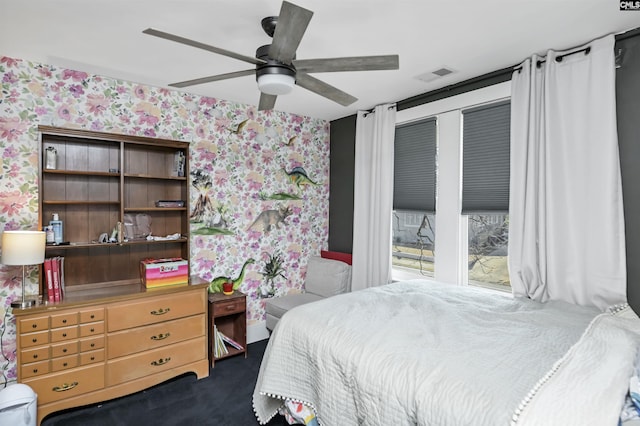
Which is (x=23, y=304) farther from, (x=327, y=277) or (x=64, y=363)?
(x=327, y=277)

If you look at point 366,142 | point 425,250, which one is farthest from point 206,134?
point 425,250

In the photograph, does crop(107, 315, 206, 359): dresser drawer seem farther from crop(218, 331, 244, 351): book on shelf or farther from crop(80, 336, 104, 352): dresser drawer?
crop(218, 331, 244, 351): book on shelf

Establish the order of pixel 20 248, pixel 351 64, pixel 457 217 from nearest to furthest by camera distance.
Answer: pixel 351 64, pixel 20 248, pixel 457 217

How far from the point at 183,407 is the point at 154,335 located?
0.60m

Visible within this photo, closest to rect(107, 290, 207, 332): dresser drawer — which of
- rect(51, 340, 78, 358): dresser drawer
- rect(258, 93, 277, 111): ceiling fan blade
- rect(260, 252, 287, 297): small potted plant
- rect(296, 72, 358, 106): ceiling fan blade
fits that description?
rect(51, 340, 78, 358): dresser drawer

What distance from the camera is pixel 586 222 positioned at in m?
2.31

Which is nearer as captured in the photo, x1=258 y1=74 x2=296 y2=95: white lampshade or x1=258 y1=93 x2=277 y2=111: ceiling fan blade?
x1=258 y1=74 x2=296 y2=95: white lampshade

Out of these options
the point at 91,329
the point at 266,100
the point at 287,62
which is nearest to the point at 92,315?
the point at 91,329

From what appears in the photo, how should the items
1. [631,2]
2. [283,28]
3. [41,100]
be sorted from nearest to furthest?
[283,28]
[631,2]
[41,100]

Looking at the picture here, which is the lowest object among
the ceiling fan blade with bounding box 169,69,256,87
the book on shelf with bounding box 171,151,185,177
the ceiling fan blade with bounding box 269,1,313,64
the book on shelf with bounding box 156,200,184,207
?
the book on shelf with bounding box 156,200,184,207

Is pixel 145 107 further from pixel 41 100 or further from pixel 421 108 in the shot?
pixel 421 108

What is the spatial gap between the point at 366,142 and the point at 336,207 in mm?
964

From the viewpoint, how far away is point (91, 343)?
99.7 inches

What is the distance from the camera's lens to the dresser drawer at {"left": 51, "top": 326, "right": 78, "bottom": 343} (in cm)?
241
